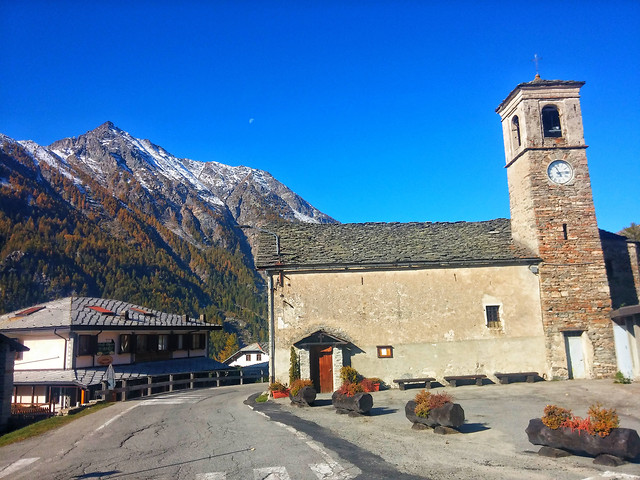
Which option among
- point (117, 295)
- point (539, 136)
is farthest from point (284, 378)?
point (117, 295)

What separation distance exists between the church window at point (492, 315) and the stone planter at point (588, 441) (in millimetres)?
14108

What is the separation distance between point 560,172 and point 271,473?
2184cm

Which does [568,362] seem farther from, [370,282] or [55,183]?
[55,183]

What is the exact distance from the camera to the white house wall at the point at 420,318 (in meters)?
22.5

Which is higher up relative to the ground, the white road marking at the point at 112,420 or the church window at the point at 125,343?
the church window at the point at 125,343

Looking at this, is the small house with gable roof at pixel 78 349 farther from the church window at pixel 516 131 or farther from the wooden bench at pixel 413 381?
the church window at pixel 516 131

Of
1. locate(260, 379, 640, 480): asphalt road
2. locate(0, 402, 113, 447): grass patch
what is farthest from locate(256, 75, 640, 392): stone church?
locate(0, 402, 113, 447): grass patch

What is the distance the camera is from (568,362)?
22547 mm

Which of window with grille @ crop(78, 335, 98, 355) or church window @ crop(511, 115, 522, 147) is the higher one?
church window @ crop(511, 115, 522, 147)

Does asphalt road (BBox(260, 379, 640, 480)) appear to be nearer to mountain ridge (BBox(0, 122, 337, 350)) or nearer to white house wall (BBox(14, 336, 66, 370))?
white house wall (BBox(14, 336, 66, 370))

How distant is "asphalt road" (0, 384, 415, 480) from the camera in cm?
862

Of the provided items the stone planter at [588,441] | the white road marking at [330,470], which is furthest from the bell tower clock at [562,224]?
the white road marking at [330,470]

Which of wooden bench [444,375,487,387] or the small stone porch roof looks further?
wooden bench [444,375,487,387]

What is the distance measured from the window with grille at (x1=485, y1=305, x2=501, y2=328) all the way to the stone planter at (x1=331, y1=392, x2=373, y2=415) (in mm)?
10714
